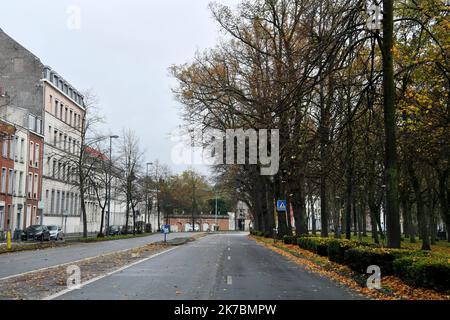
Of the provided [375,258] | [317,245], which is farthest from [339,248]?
[317,245]

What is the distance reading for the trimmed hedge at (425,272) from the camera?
11.9 meters

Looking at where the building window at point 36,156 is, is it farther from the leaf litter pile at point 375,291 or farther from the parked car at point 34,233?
the leaf litter pile at point 375,291

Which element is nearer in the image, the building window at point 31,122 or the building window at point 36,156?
the building window at point 31,122

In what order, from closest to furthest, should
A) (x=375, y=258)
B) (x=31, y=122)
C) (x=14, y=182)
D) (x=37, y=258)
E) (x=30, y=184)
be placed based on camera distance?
(x=375, y=258) < (x=37, y=258) < (x=14, y=182) < (x=30, y=184) < (x=31, y=122)

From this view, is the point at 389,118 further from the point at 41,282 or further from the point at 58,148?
the point at 58,148

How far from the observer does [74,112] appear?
276ft

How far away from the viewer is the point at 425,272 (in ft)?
40.8

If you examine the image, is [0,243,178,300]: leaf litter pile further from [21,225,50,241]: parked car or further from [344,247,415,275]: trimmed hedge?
[21,225,50,241]: parked car

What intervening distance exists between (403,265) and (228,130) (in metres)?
24.7

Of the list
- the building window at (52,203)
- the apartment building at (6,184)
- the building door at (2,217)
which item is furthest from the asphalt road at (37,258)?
the building window at (52,203)

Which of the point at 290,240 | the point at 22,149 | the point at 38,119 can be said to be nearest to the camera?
the point at 290,240

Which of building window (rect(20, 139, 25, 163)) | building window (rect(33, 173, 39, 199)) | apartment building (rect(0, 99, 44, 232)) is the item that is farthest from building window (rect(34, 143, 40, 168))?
building window (rect(20, 139, 25, 163))

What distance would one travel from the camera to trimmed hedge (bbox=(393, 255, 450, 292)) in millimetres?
11875
